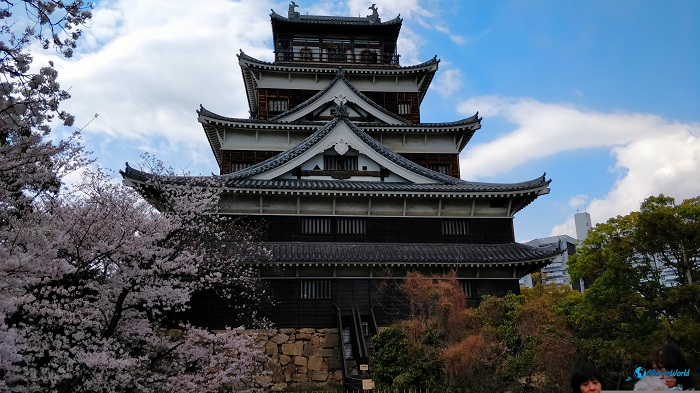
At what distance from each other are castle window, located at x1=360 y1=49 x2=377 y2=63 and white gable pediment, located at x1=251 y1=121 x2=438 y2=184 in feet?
33.1

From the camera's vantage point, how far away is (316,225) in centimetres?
1906

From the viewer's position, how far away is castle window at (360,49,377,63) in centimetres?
3009

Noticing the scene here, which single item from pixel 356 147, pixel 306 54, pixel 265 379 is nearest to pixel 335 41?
pixel 306 54

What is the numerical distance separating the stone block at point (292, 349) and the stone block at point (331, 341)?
0.80m

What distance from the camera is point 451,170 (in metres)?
25.6

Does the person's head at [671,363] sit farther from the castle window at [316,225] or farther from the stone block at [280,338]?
the castle window at [316,225]

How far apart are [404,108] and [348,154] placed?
8.34 metres

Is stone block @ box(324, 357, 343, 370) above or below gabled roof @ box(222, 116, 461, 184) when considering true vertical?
below

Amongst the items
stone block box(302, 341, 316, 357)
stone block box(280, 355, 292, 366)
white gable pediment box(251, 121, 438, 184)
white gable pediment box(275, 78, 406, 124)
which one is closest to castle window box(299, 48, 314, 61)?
white gable pediment box(275, 78, 406, 124)

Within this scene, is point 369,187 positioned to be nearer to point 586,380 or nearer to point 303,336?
point 303,336

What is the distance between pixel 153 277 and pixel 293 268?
20.0 feet

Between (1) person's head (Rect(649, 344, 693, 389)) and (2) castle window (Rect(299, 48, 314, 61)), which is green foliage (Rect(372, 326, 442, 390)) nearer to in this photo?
(1) person's head (Rect(649, 344, 693, 389))

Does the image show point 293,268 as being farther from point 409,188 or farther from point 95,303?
point 95,303

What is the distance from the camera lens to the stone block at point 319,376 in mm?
16906
